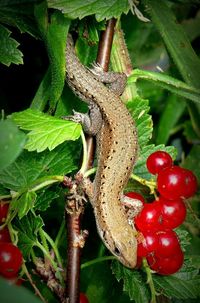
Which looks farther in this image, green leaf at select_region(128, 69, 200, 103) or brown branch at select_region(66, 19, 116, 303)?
green leaf at select_region(128, 69, 200, 103)

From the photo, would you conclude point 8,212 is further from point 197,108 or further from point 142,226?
point 197,108

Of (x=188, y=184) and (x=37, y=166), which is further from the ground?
(x=188, y=184)

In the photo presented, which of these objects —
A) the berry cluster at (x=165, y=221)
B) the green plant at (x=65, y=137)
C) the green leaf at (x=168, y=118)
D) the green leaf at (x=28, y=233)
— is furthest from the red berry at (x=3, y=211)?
the green leaf at (x=168, y=118)

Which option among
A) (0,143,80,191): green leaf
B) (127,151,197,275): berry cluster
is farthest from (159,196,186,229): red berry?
(0,143,80,191): green leaf

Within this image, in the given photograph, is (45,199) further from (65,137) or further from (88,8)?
(88,8)

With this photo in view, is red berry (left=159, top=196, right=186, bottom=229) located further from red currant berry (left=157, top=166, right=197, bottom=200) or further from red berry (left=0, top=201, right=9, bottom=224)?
red berry (left=0, top=201, right=9, bottom=224)

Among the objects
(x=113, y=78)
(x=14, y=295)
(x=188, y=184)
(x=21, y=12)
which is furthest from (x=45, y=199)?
(x=14, y=295)

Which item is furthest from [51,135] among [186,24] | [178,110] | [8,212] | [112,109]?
[186,24]

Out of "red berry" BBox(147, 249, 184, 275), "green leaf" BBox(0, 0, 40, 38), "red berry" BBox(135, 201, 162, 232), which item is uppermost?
"green leaf" BBox(0, 0, 40, 38)
